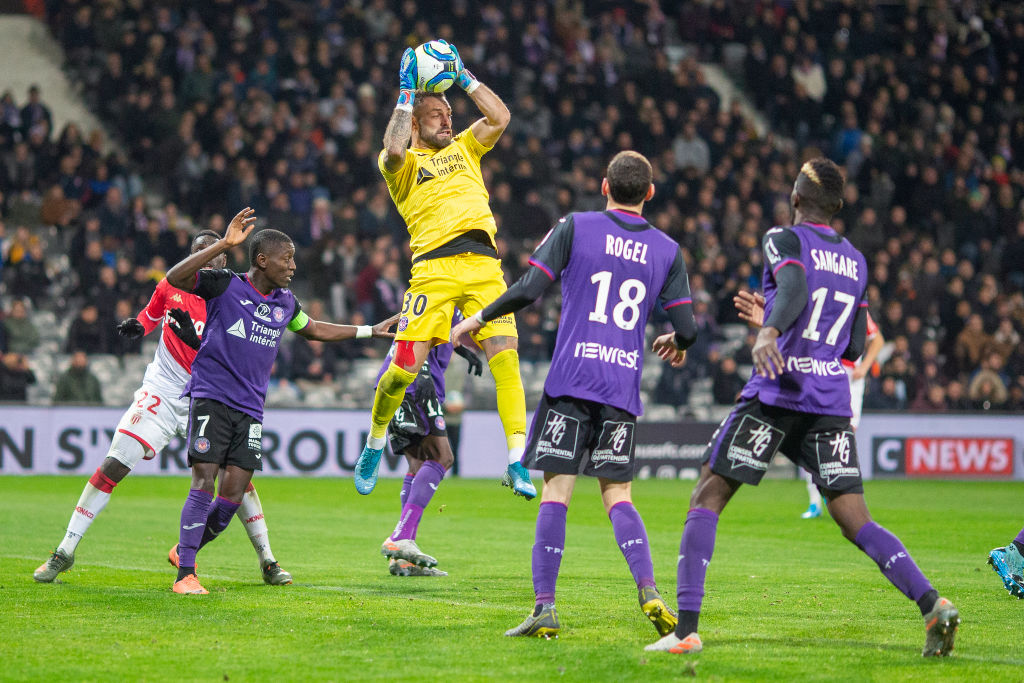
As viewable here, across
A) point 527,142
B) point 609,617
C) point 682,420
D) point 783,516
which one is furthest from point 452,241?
point 527,142

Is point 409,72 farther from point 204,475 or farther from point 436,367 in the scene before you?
point 204,475

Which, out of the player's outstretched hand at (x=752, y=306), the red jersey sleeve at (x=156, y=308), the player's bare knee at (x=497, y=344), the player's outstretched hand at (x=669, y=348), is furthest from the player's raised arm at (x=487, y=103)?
the player's outstretched hand at (x=752, y=306)

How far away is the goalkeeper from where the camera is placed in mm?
8367

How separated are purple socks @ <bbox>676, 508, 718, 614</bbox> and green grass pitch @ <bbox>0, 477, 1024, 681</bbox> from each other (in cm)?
28

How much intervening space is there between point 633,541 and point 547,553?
47 centimetres

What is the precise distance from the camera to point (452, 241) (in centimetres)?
847

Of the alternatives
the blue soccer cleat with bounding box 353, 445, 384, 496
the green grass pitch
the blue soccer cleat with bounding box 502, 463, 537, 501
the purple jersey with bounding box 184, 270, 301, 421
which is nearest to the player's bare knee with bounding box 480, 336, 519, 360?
the blue soccer cleat with bounding box 502, 463, 537, 501

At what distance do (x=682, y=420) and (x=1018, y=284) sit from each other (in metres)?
8.69

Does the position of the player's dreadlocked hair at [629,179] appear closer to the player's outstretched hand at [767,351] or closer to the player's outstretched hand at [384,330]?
the player's outstretched hand at [767,351]

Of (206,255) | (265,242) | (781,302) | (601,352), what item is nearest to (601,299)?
(601,352)

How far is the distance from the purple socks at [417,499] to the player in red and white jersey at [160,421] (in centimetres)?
112

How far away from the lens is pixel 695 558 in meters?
5.96

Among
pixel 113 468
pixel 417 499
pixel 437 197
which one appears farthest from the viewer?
pixel 417 499

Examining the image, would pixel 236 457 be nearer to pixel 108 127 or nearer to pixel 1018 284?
pixel 108 127
